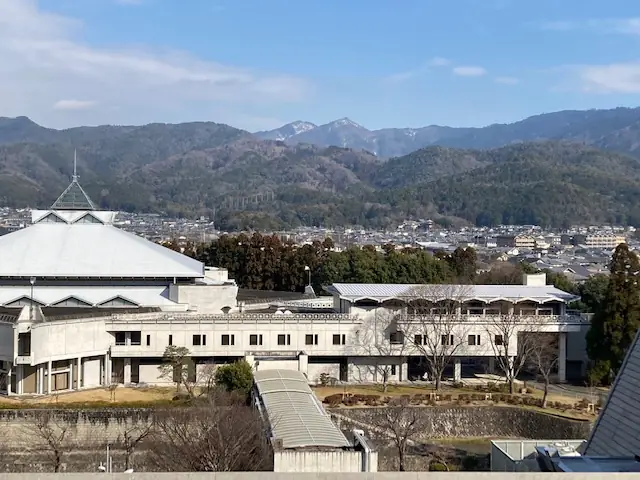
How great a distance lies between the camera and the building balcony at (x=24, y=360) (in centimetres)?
3275

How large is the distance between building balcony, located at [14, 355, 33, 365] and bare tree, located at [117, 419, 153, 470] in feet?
17.2

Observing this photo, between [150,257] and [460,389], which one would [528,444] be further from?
[150,257]

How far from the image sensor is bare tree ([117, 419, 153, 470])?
27.0m

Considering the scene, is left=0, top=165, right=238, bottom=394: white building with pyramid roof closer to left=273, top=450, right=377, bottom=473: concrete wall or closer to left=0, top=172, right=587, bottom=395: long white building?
left=0, top=172, right=587, bottom=395: long white building

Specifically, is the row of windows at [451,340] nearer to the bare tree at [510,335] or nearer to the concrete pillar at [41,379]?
the bare tree at [510,335]

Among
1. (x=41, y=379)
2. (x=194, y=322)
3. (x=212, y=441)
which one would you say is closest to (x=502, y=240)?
(x=194, y=322)

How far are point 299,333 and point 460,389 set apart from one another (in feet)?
22.4

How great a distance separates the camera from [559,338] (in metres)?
38.4

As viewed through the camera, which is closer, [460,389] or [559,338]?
[460,389]

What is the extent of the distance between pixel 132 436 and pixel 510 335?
16271 mm

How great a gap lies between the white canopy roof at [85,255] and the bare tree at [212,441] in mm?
13515

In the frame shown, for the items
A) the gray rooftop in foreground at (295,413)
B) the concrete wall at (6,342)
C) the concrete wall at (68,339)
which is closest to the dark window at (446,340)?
the gray rooftop in foreground at (295,413)

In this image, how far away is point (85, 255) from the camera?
4100cm

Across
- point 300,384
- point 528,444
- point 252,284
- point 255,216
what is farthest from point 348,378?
point 255,216
